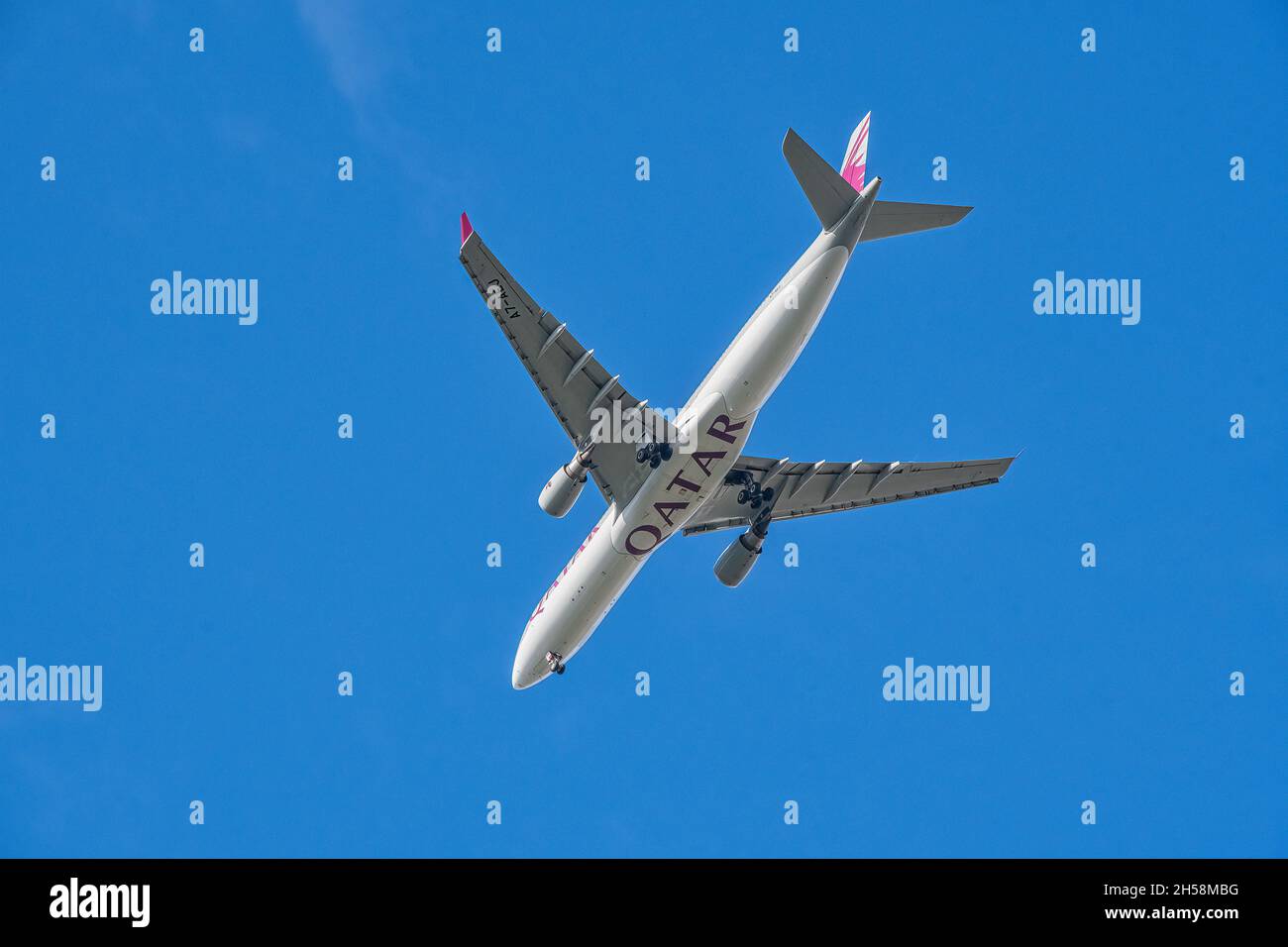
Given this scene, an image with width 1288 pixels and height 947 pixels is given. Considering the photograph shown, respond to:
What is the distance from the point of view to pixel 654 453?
3319cm

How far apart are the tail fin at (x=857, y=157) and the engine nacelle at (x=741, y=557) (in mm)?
10171

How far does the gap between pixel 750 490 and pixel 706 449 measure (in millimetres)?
5196

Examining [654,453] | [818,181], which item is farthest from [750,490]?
[818,181]

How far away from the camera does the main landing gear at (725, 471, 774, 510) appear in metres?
37.6

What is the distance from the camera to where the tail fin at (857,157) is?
32.7 m

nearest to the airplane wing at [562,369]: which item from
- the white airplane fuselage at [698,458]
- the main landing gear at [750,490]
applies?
the white airplane fuselage at [698,458]

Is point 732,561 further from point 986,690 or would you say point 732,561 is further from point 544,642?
point 986,690

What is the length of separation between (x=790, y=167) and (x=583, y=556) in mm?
11638

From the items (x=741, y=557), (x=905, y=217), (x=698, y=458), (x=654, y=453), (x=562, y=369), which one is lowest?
(x=741, y=557)

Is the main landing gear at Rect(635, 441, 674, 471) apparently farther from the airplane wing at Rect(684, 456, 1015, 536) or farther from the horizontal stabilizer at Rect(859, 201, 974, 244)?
the horizontal stabilizer at Rect(859, 201, 974, 244)

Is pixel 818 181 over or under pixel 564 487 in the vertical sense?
over

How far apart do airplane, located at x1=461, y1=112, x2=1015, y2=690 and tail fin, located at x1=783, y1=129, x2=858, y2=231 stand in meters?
0.02

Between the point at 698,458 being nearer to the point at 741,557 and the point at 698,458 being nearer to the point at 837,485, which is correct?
the point at 741,557

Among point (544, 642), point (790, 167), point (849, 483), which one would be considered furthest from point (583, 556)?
point (790, 167)
